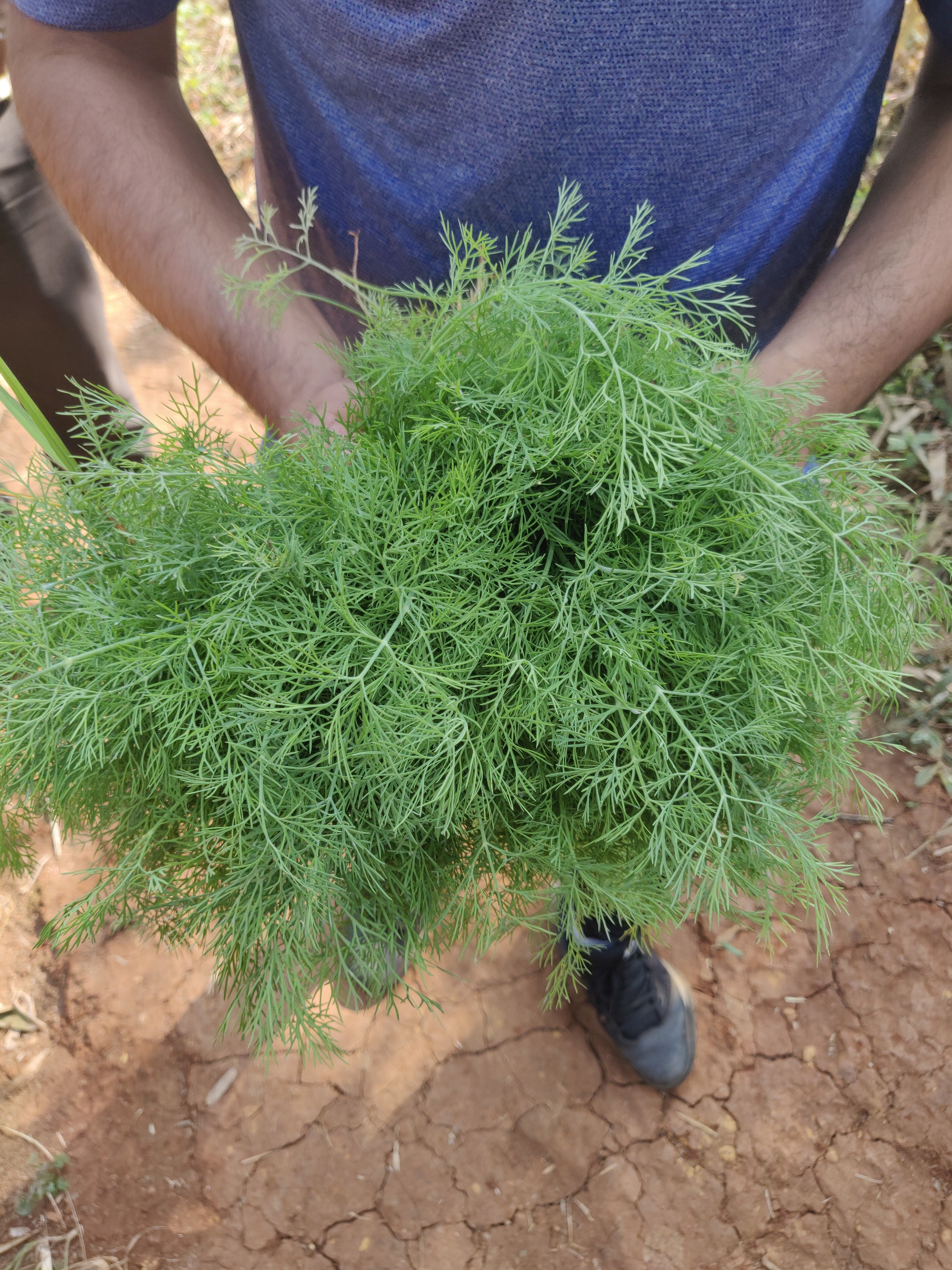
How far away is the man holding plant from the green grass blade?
0.95ft

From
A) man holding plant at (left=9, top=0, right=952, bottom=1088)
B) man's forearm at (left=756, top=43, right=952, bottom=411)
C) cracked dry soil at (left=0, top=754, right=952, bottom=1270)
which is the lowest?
cracked dry soil at (left=0, top=754, right=952, bottom=1270)

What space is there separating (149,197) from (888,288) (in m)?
1.06

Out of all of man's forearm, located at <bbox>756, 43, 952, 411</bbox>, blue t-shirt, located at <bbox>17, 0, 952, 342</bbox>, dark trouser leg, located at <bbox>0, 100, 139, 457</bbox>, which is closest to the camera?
blue t-shirt, located at <bbox>17, 0, 952, 342</bbox>

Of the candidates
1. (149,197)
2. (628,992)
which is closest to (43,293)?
(149,197)

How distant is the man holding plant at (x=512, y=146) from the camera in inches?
39.0

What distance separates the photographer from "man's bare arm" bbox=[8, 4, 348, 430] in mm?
1108

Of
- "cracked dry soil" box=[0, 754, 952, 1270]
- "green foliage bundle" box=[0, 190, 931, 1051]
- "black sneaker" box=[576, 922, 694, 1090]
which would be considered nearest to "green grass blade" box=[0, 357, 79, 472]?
"green foliage bundle" box=[0, 190, 931, 1051]

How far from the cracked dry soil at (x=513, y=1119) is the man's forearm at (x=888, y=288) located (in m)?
1.15

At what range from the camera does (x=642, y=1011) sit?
62.3 inches

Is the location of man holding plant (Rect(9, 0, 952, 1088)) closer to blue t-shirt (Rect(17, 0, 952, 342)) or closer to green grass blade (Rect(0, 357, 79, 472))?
blue t-shirt (Rect(17, 0, 952, 342))

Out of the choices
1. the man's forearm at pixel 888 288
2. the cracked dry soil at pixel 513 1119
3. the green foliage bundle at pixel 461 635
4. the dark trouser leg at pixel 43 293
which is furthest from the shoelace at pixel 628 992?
the dark trouser leg at pixel 43 293

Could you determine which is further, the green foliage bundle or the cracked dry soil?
the cracked dry soil

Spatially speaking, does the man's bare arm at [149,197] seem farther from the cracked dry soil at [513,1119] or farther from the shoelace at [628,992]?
the shoelace at [628,992]

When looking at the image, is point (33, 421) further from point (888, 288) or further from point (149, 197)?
point (888, 288)
